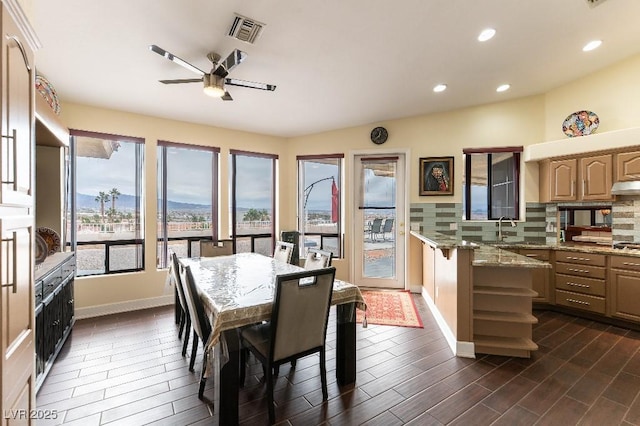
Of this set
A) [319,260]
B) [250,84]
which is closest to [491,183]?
[319,260]

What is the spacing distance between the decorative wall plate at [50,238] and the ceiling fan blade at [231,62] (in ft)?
7.87

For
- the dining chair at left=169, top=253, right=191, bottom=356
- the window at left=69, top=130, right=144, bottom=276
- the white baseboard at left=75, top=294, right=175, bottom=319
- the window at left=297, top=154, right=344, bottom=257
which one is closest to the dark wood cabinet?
the white baseboard at left=75, top=294, right=175, bottom=319

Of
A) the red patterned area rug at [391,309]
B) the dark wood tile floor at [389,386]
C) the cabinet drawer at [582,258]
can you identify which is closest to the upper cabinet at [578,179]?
the cabinet drawer at [582,258]

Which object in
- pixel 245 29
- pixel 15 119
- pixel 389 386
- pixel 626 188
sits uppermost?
pixel 245 29

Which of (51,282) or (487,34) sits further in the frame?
(487,34)

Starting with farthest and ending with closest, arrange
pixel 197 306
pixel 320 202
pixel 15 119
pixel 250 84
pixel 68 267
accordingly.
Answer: pixel 320 202 < pixel 68 267 < pixel 250 84 < pixel 197 306 < pixel 15 119

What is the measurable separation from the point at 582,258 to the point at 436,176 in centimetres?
205

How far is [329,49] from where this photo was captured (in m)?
2.62

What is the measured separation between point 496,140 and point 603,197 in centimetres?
146

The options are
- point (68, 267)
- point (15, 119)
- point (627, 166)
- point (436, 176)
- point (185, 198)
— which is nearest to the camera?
point (15, 119)

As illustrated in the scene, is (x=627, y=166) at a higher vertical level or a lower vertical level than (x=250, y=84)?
lower

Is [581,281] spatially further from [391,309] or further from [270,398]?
[270,398]

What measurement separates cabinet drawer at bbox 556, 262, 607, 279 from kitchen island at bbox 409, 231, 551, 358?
4.49ft

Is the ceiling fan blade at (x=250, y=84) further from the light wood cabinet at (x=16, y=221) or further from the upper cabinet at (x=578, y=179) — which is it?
the upper cabinet at (x=578, y=179)
